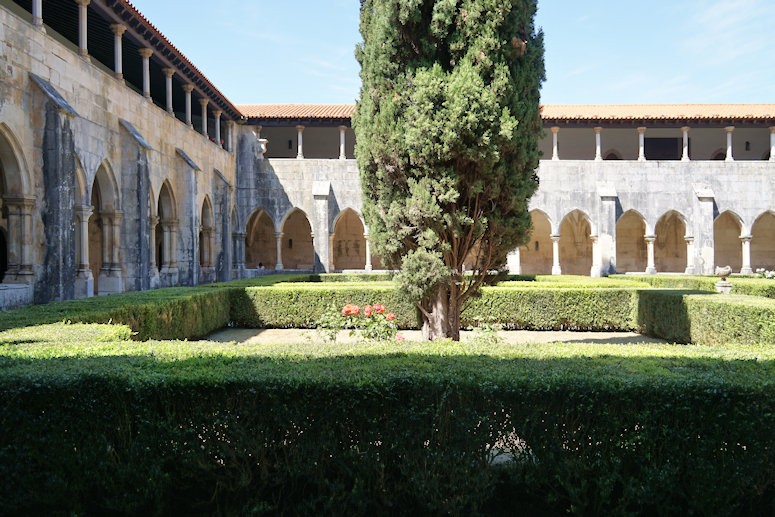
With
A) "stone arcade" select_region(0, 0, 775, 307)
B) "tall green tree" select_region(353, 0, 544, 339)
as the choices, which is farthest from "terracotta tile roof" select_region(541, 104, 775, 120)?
"tall green tree" select_region(353, 0, 544, 339)

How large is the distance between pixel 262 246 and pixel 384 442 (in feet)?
86.6

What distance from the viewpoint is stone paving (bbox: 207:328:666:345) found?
11.2m

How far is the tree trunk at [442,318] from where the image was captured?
27.0ft

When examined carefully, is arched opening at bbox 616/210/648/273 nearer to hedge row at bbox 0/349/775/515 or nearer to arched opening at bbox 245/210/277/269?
arched opening at bbox 245/210/277/269

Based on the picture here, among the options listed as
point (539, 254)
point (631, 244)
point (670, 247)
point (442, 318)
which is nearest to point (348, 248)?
point (539, 254)

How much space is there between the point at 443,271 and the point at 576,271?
890 inches

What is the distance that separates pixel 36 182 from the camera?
1048cm

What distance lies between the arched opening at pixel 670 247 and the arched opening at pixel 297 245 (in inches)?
693

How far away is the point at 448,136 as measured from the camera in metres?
7.27

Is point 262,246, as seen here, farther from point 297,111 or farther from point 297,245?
point 297,111

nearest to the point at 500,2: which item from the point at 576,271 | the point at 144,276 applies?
the point at 144,276

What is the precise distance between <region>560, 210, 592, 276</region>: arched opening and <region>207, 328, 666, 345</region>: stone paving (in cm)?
1638

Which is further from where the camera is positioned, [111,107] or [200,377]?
[111,107]

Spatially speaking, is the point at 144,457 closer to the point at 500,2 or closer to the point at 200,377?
the point at 200,377
